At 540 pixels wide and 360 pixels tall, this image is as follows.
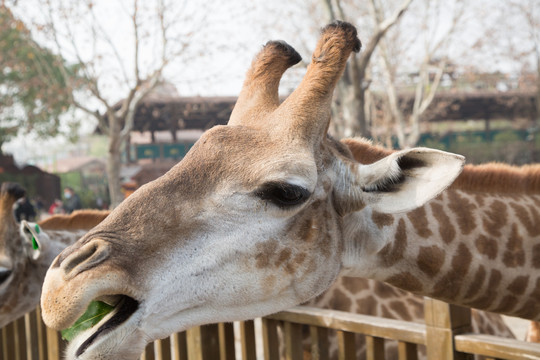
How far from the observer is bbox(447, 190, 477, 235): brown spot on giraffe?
8.59 ft

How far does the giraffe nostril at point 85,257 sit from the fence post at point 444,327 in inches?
63.8

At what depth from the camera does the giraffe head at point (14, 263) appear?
416 centimetres

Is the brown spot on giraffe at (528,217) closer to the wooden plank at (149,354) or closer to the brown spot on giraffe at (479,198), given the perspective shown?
the brown spot on giraffe at (479,198)

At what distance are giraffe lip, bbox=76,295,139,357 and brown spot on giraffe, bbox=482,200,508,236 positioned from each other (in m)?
1.66

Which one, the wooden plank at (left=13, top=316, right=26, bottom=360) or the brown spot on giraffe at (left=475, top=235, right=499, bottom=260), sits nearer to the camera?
the brown spot on giraffe at (left=475, top=235, right=499, bottom=260)

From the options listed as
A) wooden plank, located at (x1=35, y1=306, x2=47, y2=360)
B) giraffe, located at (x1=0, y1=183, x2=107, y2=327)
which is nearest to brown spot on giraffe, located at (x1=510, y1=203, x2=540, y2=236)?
giraffe, located at (x1=0, y1=183, x2=107, y2=327)

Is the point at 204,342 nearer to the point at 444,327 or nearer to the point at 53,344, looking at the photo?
the point at 53,344

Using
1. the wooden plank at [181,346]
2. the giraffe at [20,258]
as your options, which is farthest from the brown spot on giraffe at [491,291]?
the giraffe at [20,258]

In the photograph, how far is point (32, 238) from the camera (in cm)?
409

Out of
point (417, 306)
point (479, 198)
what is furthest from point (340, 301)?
point (479, 198)

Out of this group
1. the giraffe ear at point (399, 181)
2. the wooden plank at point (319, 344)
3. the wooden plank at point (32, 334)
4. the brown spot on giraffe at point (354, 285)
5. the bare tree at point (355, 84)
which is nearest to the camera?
the giraffe ear at point (399, 181)

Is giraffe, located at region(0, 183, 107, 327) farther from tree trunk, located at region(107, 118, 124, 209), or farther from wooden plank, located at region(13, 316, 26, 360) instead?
tree trunk, located at region(107, 118, 124, 209)

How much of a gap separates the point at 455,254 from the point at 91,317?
159 centimetres

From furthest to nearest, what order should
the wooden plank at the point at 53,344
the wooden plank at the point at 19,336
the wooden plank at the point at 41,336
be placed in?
the wooden plank at the point at 19,336
the wooden plank at the point at 41,336
the wooden plank at the point at 53,344
